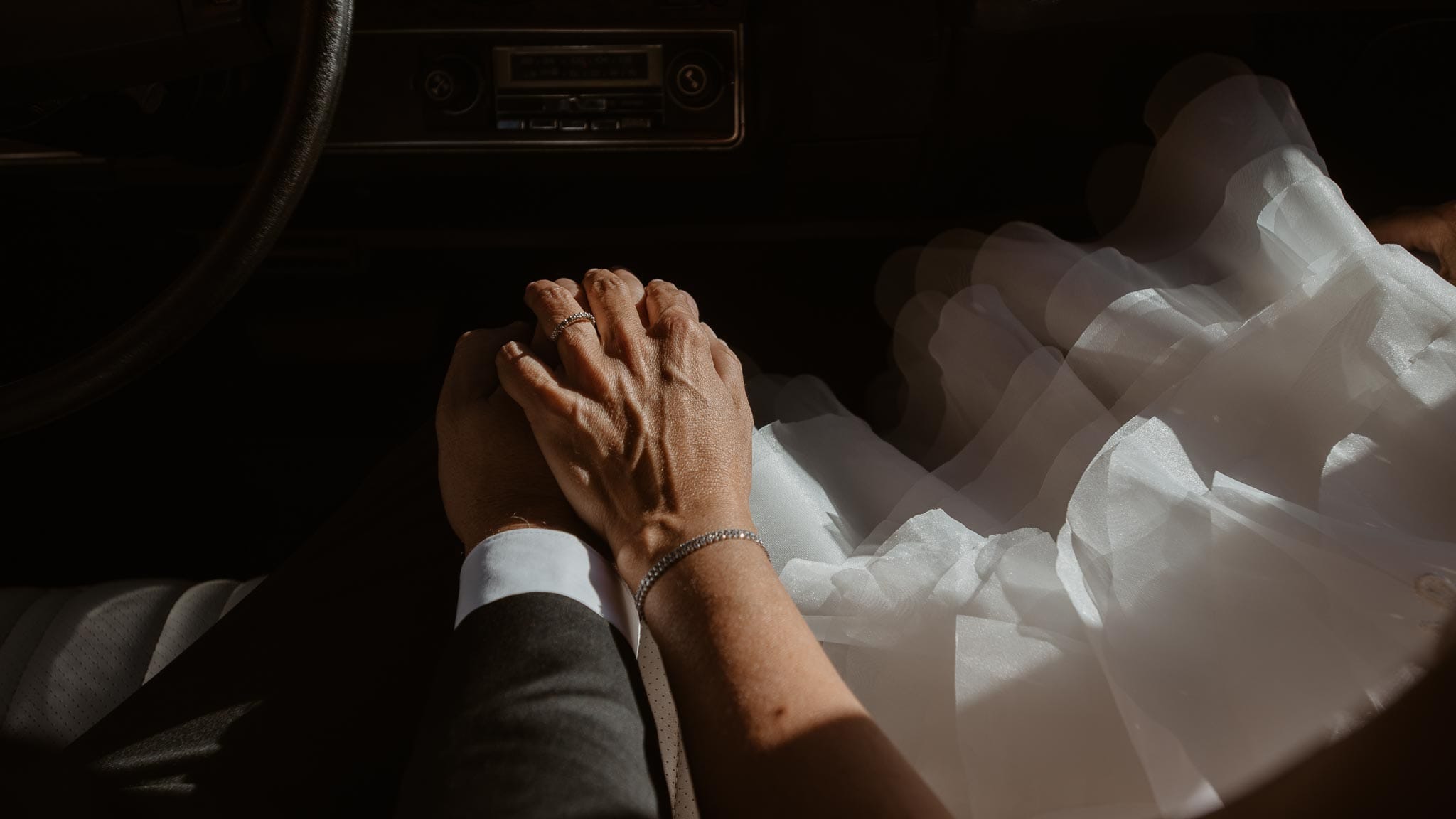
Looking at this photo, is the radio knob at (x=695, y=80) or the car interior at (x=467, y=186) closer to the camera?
the car interior at (x=467, y=186)

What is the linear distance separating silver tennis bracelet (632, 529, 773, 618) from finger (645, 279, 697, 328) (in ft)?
0.76

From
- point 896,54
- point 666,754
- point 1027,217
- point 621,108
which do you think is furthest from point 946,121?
point 666,754

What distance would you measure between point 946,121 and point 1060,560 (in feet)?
2.40

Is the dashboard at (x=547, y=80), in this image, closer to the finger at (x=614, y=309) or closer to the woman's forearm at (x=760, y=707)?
the finger at (x=614, y=309)

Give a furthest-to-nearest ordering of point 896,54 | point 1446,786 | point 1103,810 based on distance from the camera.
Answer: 1. point 896,54
2. point 1103,810
3. point 1446,786

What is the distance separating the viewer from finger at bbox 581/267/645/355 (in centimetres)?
71

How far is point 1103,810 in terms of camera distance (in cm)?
46

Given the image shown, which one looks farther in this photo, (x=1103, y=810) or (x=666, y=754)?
(x=666, y=754)

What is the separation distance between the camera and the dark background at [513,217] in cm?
106

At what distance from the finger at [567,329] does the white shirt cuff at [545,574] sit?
0.14 meters

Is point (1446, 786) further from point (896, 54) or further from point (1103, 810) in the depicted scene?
point (896, 54)

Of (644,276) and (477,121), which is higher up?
(477,121)

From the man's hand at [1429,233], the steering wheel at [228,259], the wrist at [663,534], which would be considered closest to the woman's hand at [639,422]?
the wrist at [663,534]

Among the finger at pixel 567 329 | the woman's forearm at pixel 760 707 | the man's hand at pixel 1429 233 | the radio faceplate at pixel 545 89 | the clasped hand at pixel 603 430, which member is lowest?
the woman's forearm at pixel 760 707
